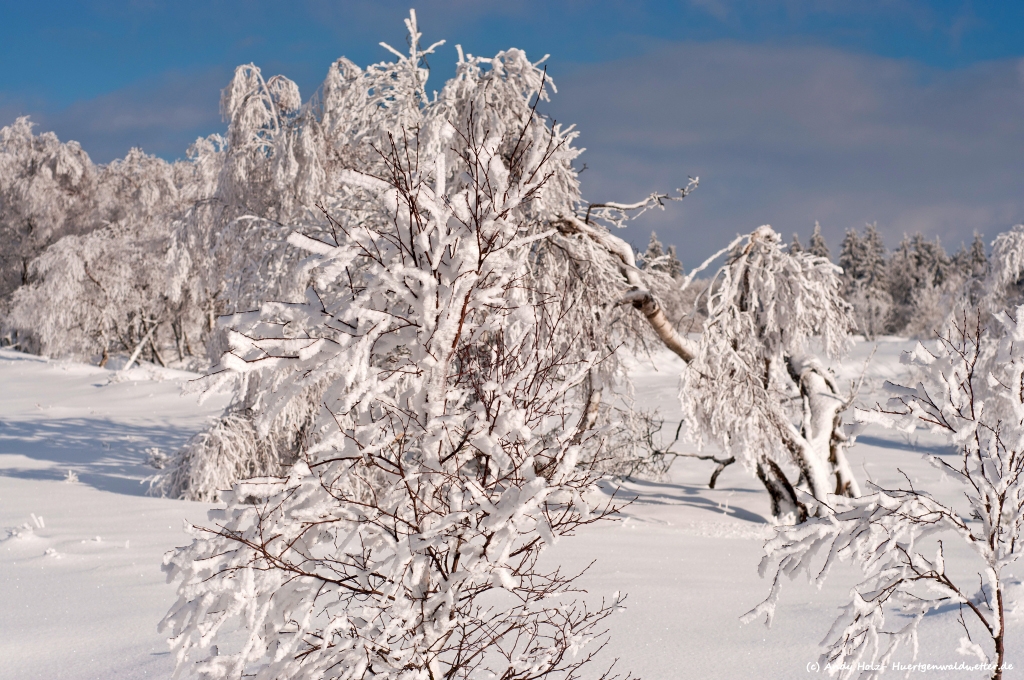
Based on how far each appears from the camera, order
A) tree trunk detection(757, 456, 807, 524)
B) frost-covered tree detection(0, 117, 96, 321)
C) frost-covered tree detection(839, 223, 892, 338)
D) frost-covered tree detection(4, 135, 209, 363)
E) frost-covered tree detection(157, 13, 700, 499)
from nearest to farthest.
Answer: frost-covered tree detection(157, 13, 700, 499)
tree trunk detection(757, 456, 807, 524)
frost-covered tree detection(4, 135, 209, 363)
frost-covered tree detection(0, 117, 96, 321)
frost-covered tree detection(839, 223, 892, 338)

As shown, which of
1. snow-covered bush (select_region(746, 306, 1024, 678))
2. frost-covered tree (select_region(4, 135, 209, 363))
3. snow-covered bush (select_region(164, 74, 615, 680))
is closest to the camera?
snow-covered bush (select_region(164, 74, 615, 680))

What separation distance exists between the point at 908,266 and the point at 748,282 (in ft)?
187

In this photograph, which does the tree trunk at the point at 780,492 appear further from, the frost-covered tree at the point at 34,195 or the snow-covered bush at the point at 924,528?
the frost-covered tree at the point at 34,195

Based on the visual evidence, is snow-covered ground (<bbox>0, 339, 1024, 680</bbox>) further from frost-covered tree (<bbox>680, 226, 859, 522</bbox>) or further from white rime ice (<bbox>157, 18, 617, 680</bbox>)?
white rime ice (<bbox>157, 18, 617, 680</bbox>)

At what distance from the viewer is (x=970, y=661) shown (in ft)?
12.0

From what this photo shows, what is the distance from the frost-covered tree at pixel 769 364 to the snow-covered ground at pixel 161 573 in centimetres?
97

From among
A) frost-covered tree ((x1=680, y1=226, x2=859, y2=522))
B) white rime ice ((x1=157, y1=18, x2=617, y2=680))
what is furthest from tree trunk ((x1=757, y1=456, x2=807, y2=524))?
white rime ice ((x1=157, y1=18, x2=617, y2=680))

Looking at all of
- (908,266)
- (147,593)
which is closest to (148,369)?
(147,593)

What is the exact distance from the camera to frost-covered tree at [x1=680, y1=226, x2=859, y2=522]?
26.1ft

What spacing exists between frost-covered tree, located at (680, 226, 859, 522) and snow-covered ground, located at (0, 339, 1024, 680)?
973mm

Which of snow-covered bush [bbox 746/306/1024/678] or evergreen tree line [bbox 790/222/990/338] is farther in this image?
evergreen tree line [bbox 790/222/990/338]

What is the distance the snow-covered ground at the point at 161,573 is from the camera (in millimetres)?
3756

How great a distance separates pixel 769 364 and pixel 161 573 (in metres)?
6.52

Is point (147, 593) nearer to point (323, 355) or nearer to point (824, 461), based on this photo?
point (323, 355)
